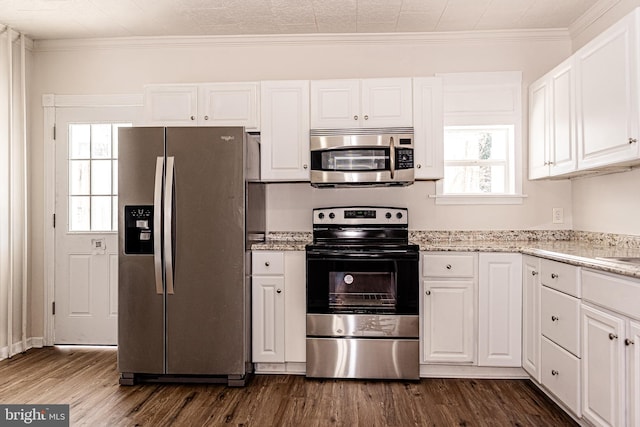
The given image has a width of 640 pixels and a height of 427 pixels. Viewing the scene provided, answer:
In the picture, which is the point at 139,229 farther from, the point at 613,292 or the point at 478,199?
the point at 613,292

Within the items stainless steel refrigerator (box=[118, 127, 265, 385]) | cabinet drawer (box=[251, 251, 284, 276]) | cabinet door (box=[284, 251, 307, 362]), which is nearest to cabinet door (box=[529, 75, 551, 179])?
cabinet door (box=[284, 251, 307, 362])

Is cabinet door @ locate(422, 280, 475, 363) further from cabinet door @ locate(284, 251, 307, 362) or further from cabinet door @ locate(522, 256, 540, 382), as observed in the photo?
cabinet door @ locate(284, 251, 307, 362)

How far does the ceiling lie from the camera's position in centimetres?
318

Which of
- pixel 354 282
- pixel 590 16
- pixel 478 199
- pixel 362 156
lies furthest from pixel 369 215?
pixel 590 16

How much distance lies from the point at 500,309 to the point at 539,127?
141 centimetres

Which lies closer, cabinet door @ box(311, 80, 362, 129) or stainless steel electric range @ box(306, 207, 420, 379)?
stainless steel electric range @ box(306, 207, 420, 379)

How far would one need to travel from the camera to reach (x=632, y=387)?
6.20 ft

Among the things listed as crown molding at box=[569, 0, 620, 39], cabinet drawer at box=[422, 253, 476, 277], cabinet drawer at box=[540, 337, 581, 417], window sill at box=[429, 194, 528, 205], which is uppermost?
crown molding at box=[569, 0, 620, 39]

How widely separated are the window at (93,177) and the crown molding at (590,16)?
3.78 metres

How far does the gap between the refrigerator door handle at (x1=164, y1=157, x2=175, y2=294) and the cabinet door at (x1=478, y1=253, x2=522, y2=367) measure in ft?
6.92

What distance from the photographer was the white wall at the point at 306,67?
3670 mm

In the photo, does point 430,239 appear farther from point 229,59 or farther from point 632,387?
point 229,59

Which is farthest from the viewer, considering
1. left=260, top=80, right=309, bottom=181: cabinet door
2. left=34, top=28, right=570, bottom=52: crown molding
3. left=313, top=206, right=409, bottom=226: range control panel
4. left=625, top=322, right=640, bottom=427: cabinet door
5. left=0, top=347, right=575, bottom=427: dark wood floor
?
left=34, top=28, right=570, bottom=52: crown molding

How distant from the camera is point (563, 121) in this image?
297 centimetres
